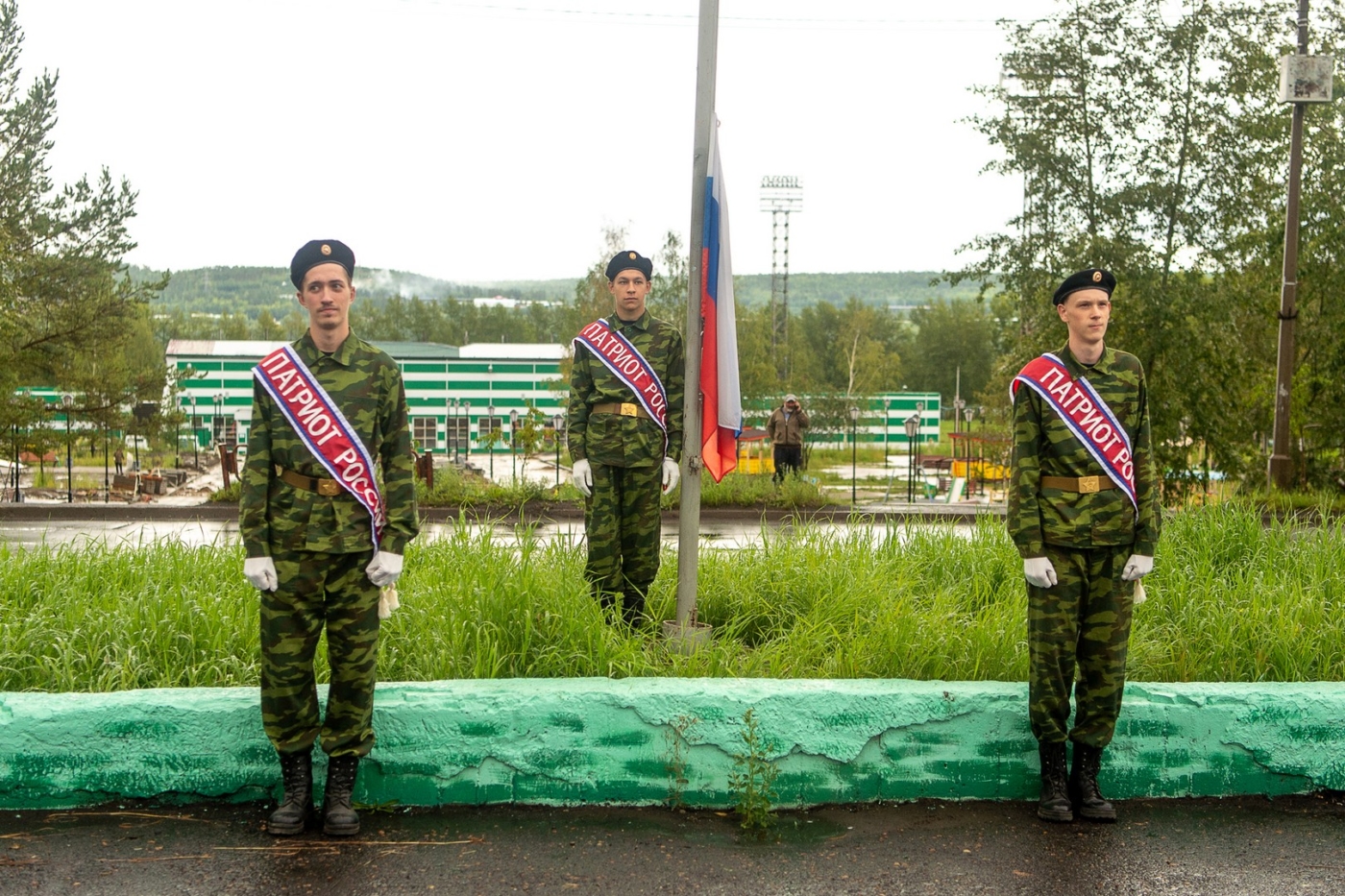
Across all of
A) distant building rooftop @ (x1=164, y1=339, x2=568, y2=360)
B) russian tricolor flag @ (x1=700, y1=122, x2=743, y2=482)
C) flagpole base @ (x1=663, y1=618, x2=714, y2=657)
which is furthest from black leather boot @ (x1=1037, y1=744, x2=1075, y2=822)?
distant building rooftop @ (x1=164, y1=339, x2=568, y2=360)

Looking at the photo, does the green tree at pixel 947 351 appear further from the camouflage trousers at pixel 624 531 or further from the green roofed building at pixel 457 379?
the camouflage trousers at pixel 624 531

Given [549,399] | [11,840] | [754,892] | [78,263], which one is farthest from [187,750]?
[549,399]

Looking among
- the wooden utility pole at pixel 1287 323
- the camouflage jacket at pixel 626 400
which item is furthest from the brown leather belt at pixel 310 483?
the wooden utility pole at pixel 1287 323

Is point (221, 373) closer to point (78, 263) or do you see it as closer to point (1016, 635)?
point (78, 263)

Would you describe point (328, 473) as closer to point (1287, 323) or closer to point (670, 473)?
point (670, 473)

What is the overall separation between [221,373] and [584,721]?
238 feet

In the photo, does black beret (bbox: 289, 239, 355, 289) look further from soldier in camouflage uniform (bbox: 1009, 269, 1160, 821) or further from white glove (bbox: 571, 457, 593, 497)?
soldier in camouflage uniform (bbox: 1009, 269, 1160, 821)

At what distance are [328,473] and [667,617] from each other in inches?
82.5

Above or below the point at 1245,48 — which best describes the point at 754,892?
below

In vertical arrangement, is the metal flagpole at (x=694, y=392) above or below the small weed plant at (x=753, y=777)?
above

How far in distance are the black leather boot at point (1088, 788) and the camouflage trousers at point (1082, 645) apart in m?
0.05

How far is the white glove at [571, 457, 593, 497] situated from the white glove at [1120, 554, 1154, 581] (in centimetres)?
238

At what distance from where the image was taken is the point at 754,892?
3395mm

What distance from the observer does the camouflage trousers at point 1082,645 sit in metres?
4.02
